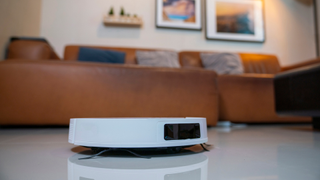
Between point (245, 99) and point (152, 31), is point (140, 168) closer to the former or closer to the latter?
point (245, 99)

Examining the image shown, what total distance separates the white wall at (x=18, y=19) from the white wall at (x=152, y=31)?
0.56 ft

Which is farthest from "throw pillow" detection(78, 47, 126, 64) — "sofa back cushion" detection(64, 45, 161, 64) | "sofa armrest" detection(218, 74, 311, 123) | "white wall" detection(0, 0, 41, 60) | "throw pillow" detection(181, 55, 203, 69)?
"sofa armrest" detection(218, 74, 311, 123)

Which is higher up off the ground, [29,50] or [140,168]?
[29,50]

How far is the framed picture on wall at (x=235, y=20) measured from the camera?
3.37 meters

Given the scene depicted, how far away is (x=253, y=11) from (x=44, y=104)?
11.0 ft

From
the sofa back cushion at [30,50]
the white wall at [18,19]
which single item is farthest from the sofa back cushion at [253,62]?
the white wall at [18,19]

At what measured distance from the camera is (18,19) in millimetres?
2471

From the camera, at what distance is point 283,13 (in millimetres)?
3676

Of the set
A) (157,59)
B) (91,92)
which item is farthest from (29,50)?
(157,59)

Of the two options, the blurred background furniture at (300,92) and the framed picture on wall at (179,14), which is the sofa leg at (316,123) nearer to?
the blurred background furniture at (300,92)

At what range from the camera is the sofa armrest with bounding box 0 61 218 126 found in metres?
1.36

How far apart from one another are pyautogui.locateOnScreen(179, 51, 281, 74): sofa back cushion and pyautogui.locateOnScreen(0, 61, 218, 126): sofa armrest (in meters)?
1.43

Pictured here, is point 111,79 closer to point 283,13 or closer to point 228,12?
point 228,12

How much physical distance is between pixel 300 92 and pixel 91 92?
1.33 meters
